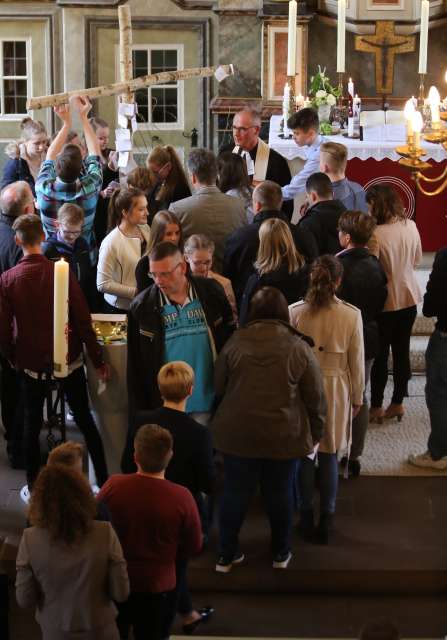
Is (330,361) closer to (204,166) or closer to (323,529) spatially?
(323,529)

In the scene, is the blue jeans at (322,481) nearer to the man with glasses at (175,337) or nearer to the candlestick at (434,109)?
the man with glasses at (175,337)

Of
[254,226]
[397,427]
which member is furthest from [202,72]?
[397,427]

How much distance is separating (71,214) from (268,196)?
3.99 ft

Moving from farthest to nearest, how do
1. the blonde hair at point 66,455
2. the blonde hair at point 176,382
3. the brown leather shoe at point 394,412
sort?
the brown leather shoe at point 394,412 < the blonde hair at point 176,382 < the blonde hair at point 66,455

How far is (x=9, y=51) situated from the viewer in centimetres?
1772

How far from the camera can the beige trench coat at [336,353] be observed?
676cm

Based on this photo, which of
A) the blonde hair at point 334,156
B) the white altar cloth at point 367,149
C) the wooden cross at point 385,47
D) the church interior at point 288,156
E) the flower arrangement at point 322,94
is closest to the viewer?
the church interior at point 288,156

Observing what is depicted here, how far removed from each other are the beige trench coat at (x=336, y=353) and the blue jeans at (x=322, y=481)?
0.24 feet

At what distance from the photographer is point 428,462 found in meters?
7.80

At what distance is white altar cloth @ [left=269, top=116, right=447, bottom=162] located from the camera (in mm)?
10672

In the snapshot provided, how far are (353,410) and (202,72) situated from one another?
3.47m

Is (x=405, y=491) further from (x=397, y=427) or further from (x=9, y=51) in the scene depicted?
(x=9, y=51)

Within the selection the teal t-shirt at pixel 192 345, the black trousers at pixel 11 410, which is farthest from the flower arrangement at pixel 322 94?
the teal t-shirt at pixel 192 345

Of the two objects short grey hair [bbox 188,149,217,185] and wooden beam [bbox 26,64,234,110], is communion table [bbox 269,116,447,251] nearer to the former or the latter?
wooden beam [bbox 26,64,234,110]
